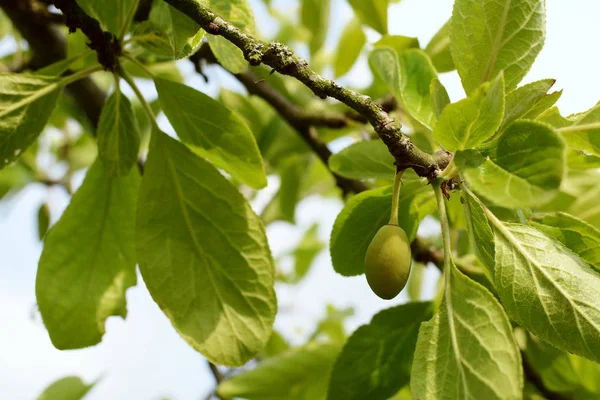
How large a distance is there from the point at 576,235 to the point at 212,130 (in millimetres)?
719

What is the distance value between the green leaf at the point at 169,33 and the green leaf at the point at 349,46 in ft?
4.14

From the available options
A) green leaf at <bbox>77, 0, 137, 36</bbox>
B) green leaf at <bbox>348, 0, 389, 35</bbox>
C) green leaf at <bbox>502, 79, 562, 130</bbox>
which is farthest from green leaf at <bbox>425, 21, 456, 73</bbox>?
green leaf at <bbox>77, 0, 137, 36</bbox>

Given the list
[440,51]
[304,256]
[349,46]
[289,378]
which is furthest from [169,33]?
[304,256]

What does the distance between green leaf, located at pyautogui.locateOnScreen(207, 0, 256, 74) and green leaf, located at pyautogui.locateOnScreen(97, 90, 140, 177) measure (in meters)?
0.28

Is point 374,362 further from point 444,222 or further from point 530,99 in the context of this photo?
point 530,99

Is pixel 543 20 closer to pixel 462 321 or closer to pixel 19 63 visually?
pixel 462 321

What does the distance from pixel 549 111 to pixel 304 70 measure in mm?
506

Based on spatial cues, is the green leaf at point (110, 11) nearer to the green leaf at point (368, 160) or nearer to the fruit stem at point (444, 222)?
the green leaf at point (368, 160)

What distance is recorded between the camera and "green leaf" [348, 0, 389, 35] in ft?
5.98

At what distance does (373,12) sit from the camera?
6.02ft

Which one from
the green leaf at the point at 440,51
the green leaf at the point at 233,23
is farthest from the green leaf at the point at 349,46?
the green leaf at the point at 233,23

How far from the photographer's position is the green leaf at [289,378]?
1.73 metres

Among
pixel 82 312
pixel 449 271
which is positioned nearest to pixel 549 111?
pixel 449 271

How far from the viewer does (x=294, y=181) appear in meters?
2.45
